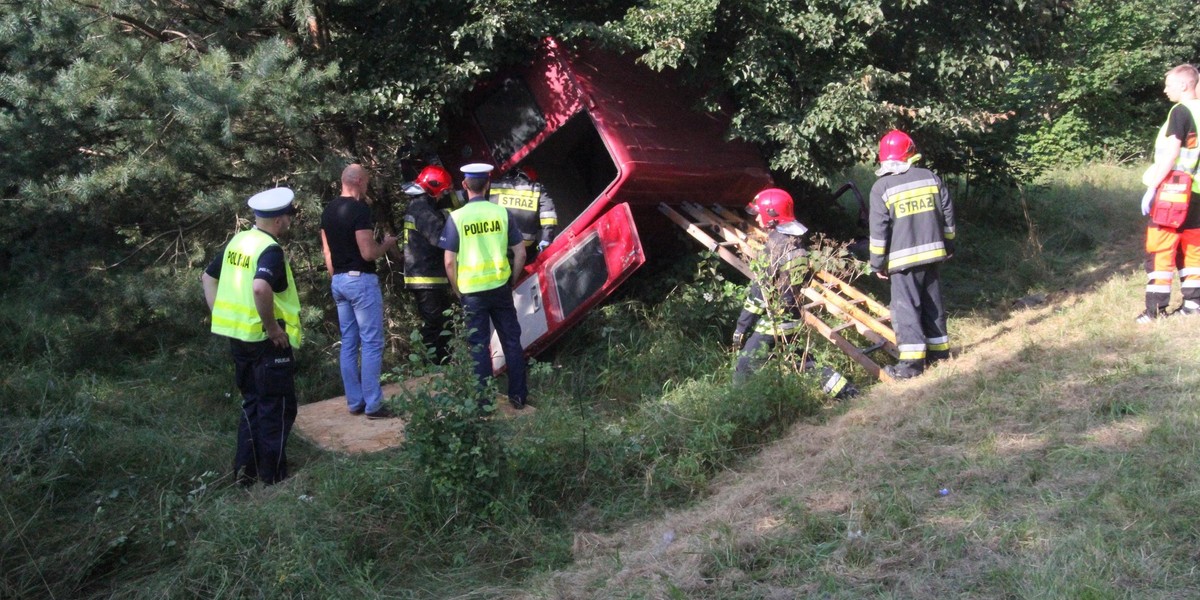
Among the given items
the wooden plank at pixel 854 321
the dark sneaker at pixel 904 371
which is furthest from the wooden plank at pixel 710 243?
the dark sneaker at pixel 904 371

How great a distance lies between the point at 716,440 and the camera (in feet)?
17.3

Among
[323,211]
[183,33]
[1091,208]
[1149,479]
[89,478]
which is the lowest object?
[1091,208]

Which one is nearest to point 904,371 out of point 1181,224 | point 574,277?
point 1181,224

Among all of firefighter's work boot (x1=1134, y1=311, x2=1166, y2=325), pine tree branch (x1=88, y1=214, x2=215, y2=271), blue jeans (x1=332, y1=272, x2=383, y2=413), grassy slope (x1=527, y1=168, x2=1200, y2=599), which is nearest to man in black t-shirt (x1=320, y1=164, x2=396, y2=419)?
blue jeans (x1=332, y1=272, x2=383, y2=413)

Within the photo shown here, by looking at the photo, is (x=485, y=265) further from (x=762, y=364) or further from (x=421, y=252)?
(x=762, y=364)

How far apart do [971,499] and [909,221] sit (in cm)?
249

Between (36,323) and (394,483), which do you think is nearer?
(394,483)

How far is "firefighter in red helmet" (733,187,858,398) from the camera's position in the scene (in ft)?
19.9

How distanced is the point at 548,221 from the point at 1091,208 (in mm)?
7413

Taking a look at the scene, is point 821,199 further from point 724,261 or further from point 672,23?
point 672,23

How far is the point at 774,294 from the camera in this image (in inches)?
242

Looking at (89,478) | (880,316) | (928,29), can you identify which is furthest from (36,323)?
(928,29)

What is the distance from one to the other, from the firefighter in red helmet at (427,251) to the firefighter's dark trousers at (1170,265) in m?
4.89

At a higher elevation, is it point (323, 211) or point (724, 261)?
point (323, 211)
